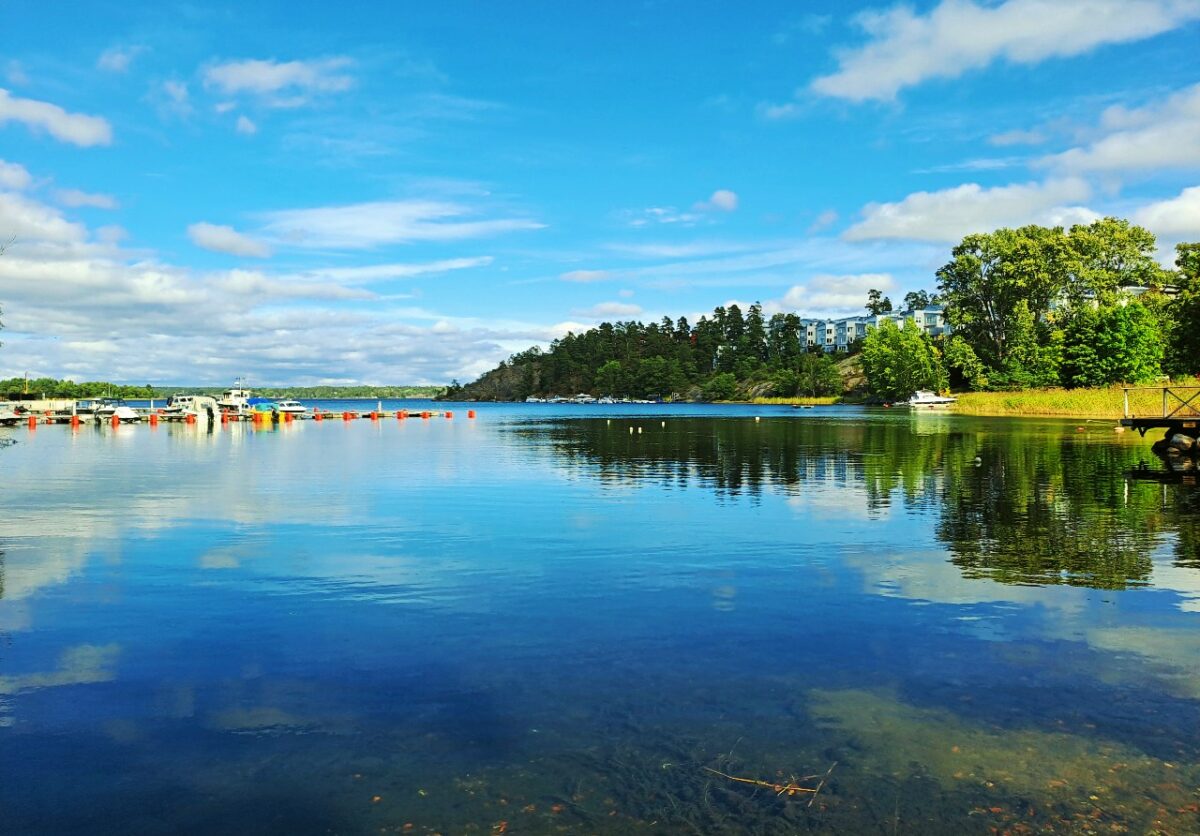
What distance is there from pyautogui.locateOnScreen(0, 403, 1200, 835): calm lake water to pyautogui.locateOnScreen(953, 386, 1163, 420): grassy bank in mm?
72456

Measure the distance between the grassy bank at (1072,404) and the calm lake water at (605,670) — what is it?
7246 cm

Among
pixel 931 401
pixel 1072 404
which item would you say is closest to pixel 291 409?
pixel 931 401

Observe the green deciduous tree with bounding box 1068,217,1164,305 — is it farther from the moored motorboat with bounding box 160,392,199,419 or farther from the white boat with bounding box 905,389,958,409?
the moored motorboat with bounding box 160,392,199,419

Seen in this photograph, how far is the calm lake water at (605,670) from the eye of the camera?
29.4ft

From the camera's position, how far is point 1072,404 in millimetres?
102812

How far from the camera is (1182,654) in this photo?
44.3ft

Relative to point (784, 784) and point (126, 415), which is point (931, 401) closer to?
point (126, 415)

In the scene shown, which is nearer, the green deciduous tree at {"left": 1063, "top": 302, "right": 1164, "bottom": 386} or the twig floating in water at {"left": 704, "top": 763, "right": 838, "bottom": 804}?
the twig floating in water at {"left": 704, "top": 763, "right": 838, "bottom": 804}

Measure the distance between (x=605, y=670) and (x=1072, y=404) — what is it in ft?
350

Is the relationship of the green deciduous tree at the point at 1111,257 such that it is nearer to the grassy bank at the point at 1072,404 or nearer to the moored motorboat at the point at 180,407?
the grassy bank at the point at 1072,404

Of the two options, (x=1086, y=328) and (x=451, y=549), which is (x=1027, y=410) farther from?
(x=451, y=549)

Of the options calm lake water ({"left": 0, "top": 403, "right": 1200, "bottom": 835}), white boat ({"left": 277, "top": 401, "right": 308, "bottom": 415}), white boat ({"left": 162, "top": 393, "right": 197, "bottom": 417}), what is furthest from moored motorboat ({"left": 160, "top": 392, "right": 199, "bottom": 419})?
calm lake water ({"left": 0, "top": 403, "right": 1200, "bottom": 835})

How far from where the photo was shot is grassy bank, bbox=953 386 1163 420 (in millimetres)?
92688

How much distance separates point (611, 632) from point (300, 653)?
209 inches
